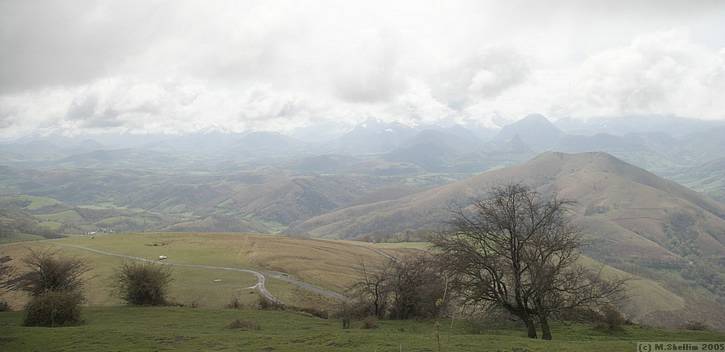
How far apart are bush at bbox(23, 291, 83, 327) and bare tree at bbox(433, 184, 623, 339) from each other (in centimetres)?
3467

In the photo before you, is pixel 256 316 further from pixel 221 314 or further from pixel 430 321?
pixel 430 321

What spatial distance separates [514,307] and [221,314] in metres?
30.6

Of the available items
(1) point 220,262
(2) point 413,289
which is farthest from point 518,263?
(1) point 220,262

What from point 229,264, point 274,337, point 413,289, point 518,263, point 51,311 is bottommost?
point 229,264

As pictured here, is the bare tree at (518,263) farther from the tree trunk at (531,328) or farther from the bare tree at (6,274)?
the bare tree at (6,274)

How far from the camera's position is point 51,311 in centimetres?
3497

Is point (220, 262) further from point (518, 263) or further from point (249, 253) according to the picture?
point (518, 263)

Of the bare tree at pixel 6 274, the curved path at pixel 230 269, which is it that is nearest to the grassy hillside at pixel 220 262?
the curved path at pixel 230 269

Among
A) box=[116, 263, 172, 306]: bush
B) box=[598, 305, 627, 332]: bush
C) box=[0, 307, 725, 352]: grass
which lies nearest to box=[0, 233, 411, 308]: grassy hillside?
box=[116, 263, 172, 306]: bush

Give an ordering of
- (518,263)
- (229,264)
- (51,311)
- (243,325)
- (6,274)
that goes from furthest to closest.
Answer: (229,264) < (6,274) < (243,325) < (51,311) < (518,263)

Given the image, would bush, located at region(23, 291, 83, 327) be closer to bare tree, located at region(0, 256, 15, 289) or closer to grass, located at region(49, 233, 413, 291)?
bare tree, located at region(0, 256, 15, 289)

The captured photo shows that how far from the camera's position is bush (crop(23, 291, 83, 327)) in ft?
114

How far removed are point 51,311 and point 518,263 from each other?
41.6 meters

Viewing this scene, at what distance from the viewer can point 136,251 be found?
4124 inches
